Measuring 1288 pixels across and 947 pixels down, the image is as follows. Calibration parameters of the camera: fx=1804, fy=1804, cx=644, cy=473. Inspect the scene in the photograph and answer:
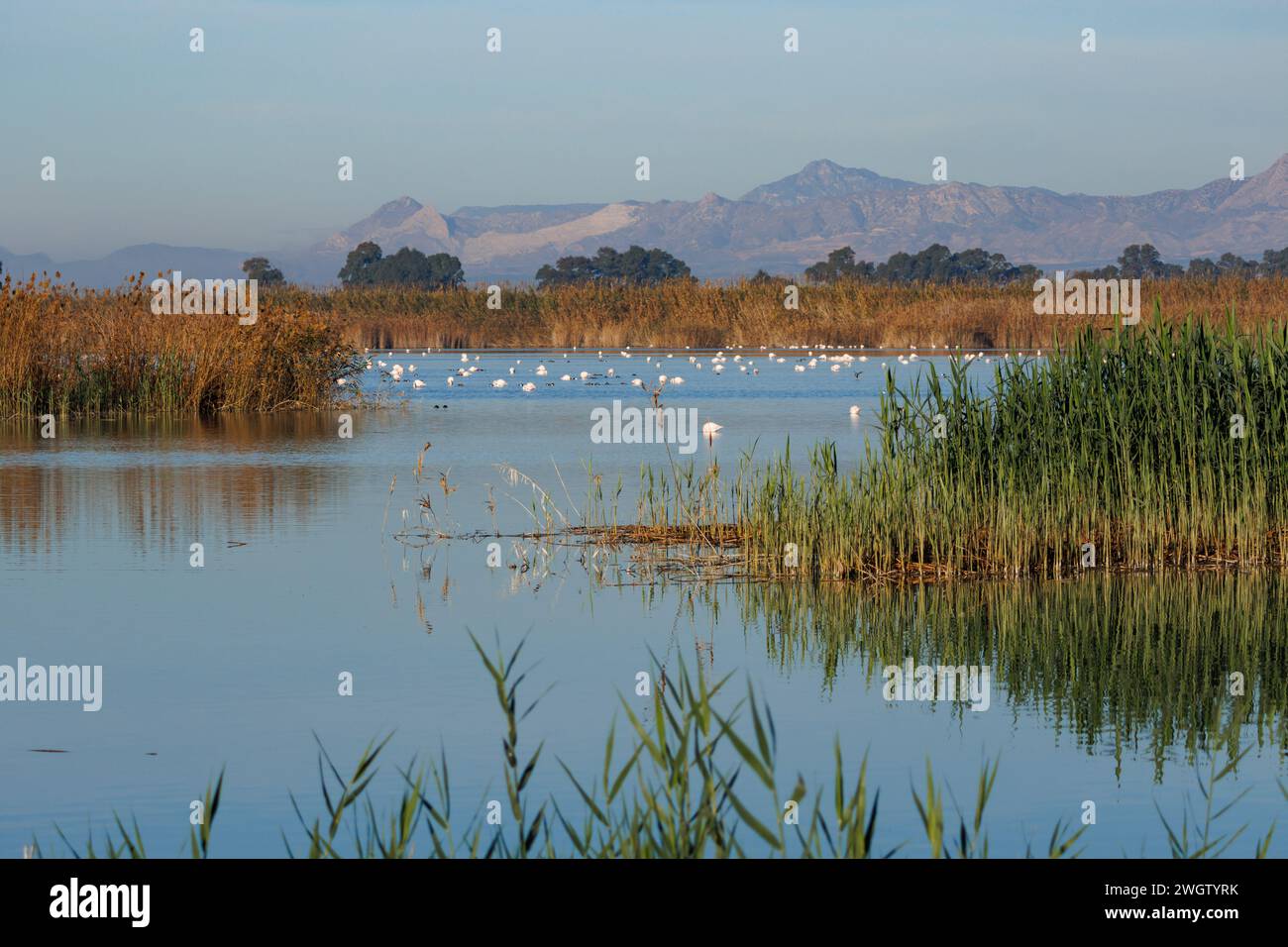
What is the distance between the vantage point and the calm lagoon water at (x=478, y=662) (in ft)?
22.6

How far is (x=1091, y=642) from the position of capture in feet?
32.5

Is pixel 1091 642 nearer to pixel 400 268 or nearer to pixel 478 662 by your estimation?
pixel 478 662

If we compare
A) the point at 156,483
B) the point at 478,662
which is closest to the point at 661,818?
the point at 478,662

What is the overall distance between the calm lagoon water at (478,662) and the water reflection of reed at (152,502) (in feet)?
0.21

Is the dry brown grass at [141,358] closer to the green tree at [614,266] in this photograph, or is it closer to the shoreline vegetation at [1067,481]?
the shoreline vegetation at [1067,481]

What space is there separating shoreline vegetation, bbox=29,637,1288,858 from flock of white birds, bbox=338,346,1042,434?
23102mm

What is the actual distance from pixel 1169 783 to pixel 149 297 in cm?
2141

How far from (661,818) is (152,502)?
1176 cm

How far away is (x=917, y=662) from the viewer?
927 cm

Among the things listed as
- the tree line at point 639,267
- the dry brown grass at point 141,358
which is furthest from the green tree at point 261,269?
the dry brown grass at point 141,358

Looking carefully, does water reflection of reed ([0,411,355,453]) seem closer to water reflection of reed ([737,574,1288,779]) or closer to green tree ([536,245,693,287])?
water reflection of reed ([737,574,1288,779])

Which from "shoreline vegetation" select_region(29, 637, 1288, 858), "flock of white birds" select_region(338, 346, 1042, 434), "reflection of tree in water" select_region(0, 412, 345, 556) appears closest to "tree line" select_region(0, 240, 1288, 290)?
"flock of white birds" select_region(338, 346, 1042, 434)

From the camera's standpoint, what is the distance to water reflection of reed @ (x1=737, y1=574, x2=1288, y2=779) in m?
8.27
